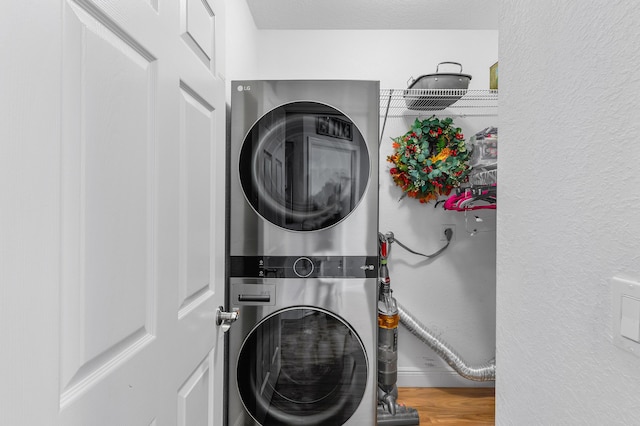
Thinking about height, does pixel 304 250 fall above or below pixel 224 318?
above

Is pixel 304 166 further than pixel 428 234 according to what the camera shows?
No

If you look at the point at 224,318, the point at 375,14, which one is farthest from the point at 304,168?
the point at 375,14

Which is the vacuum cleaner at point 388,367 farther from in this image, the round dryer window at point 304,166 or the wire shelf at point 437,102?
the wire shelf at point 437,102

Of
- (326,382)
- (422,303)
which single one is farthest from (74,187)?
(422,303)

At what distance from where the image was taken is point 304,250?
4.97ft

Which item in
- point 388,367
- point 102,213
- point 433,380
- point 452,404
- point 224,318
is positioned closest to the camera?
point 102,213

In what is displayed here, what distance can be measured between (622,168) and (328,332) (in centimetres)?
125

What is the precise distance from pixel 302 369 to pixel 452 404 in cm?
114

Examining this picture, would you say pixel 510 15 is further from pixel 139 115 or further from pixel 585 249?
pixel 139 115

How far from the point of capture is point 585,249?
0.58m

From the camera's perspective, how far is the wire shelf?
197 centimetres

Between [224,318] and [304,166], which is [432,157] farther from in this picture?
[224,318]

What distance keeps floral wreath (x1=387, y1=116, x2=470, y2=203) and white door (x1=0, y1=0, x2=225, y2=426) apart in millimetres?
1474

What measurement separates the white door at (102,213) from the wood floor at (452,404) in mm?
1526
